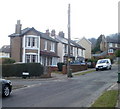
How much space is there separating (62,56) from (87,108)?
161 feet

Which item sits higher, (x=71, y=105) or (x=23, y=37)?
(x=23, y=37)

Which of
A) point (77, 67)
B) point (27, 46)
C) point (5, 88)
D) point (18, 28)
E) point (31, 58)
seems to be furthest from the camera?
point (18, 28)

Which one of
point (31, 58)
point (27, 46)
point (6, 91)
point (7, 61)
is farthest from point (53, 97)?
point (27, 46)

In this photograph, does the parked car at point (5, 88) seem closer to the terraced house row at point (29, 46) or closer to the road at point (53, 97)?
the road at point (53, 97)

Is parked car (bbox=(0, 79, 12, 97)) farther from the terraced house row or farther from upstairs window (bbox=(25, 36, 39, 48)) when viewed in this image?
upstairs window (bbox=(25, 36, 39, 48))

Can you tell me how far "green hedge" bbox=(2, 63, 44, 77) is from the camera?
31797 mm

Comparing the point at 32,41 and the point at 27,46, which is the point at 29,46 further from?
the point at 32,41

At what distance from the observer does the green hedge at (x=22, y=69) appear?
3180 cm

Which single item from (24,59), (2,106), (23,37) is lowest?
(2,106)

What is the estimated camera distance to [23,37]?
44.6 metres

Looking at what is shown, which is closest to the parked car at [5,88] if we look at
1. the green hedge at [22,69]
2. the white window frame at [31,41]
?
the green hedge at [22,69]

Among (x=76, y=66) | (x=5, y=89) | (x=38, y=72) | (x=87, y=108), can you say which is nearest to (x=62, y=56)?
(x=76, y=66)

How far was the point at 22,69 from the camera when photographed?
32000 millimetres

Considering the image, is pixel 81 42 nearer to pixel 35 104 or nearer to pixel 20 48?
pixel 20 48
